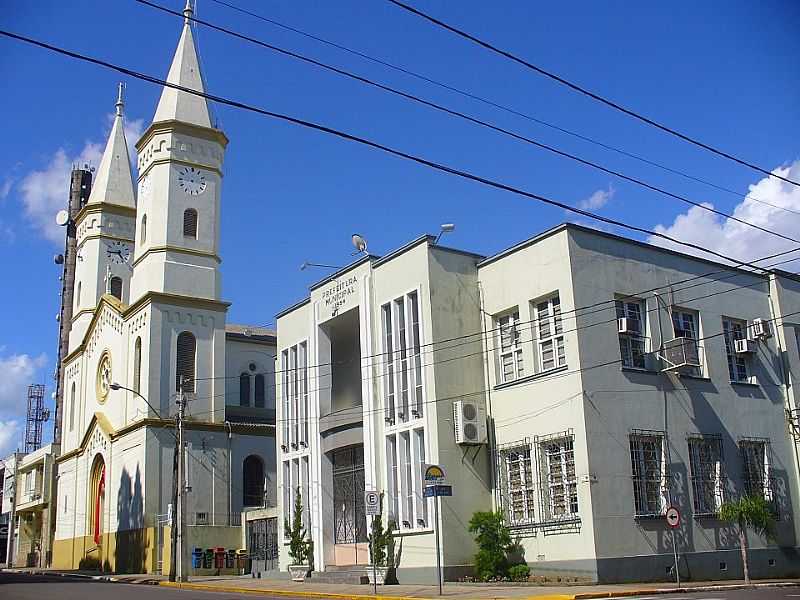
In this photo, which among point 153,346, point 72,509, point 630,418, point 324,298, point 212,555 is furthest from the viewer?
point 72,509

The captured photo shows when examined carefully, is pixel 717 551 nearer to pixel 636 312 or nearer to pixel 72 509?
pixel 636 312

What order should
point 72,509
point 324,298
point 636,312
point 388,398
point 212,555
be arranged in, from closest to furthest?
point 636,312 → point 388,398 → point 324,298 → point 212,555 → point 72,509

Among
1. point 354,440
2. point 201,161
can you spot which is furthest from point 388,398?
point 201,161

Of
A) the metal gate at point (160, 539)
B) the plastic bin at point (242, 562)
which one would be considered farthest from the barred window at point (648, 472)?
the metal gate at point (160, 539)

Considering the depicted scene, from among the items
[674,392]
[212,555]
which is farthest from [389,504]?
[212,555]

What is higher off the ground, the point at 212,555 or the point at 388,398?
the point at 388,398

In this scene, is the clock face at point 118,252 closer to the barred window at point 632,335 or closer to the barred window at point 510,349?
the barred window at point 510,349

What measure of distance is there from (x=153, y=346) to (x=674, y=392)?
28.4 metres

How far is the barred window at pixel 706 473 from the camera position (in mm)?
27016

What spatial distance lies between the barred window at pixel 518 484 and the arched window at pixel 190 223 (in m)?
27.0

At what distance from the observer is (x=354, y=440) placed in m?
30.8

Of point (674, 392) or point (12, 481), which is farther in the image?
point (12, 481)

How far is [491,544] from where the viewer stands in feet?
85.1

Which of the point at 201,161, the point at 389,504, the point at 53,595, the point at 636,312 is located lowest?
the point at 53,595
